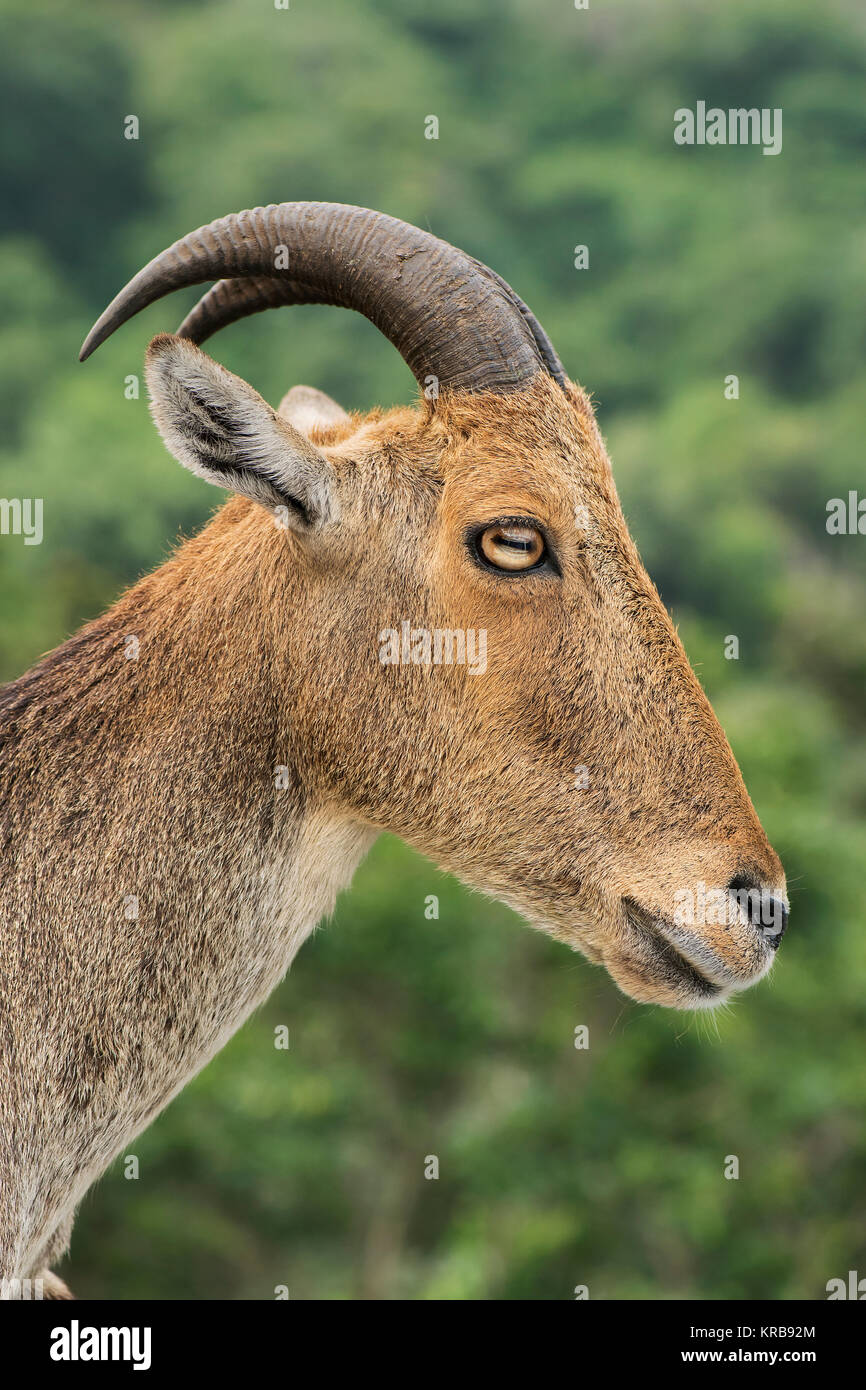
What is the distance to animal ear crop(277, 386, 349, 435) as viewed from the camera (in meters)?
8.44

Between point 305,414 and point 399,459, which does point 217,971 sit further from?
point 305,414

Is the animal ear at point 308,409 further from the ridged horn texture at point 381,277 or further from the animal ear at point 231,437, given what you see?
the animal ear at point 231,437

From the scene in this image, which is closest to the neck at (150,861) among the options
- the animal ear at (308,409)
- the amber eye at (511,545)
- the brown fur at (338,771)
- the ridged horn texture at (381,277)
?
the brown fur at (338,771)

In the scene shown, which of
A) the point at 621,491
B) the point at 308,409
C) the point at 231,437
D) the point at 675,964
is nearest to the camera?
the point at 231,437

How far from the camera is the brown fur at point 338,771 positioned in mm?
6578

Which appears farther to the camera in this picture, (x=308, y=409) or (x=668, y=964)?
(x=308, y=409)

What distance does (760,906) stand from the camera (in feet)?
21.6

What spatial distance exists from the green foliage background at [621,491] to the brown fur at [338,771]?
11.8 metres

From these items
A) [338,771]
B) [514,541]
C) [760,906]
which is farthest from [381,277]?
[760,906]

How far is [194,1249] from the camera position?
48625 mm

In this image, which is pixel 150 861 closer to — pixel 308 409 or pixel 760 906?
pixel 760 906

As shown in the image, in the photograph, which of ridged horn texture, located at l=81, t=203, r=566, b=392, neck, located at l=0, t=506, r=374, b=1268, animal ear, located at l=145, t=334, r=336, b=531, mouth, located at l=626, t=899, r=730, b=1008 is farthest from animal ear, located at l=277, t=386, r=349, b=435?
mouth, located at l=626, t=899, r=730, b=1008

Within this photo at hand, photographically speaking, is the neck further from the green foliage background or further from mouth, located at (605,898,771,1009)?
the green foliage background

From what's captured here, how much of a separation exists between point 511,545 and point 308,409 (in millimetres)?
2349
